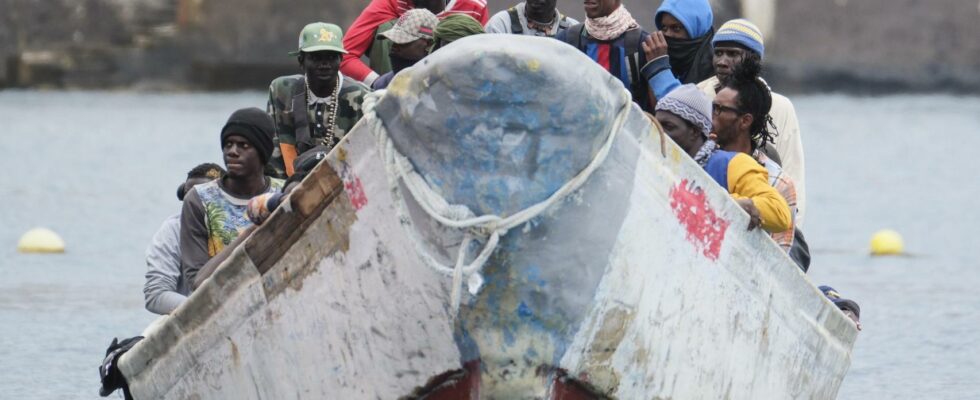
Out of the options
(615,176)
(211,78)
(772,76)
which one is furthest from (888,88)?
(615,176)

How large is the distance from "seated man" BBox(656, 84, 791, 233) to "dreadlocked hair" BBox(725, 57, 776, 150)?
0.33 metres

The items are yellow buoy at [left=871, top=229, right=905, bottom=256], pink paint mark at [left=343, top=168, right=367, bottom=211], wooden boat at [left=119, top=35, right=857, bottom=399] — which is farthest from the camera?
yellow buoy at [left=871, top=229, right=905, bottom=256]

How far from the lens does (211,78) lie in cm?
3484

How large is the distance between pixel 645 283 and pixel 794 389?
51.5 inches

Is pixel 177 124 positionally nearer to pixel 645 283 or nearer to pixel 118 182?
pixel 118 182

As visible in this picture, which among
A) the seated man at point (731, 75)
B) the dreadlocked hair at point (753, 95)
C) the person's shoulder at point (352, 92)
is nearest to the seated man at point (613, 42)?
the seated man at point (731, 75)

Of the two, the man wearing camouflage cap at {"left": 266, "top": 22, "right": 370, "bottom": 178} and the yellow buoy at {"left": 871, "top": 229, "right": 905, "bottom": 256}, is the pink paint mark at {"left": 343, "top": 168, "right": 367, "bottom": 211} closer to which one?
the man wearing camouflage cap at {"left": 266, "top": 22, "right": 370, "bottom": 178}

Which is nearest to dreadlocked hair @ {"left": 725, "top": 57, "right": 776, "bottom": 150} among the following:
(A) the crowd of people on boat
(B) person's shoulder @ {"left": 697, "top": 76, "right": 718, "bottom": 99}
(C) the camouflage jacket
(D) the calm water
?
(A) the crowd of people on boat

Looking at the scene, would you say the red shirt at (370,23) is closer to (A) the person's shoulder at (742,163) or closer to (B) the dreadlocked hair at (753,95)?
(B) the dreadlocked hair at (753,95)

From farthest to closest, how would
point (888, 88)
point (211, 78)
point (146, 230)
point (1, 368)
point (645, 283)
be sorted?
point (888, 88) → point (211, 78) → point (146, 230) → point (1, 368) → point (645, 283)

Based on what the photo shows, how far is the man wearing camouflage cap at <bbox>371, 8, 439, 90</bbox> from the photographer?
8.54 metres

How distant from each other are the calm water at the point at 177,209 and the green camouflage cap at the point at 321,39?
2783mm

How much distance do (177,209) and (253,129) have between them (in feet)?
42.7

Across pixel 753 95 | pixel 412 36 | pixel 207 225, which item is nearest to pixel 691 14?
pixel 753 95
